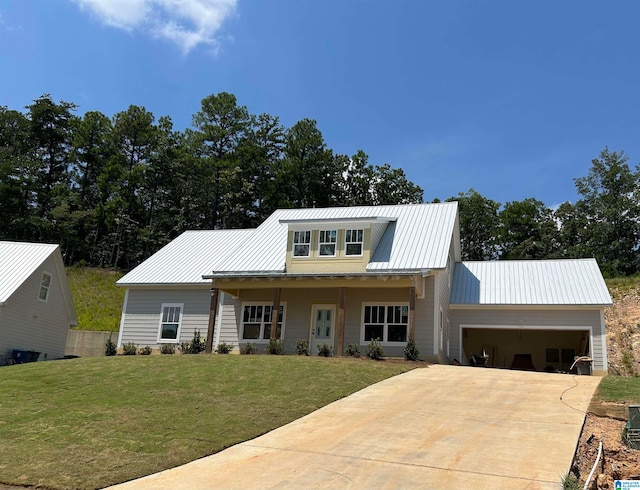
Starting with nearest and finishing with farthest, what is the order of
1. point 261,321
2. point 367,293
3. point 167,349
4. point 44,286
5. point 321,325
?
point 367,293
point 321,325
point 167,349
point 261,321
point 44,286

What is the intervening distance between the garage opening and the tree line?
75.7ft

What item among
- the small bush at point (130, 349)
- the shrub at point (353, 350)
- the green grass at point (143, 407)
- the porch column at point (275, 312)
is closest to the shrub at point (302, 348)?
the porch column at point (275, 312)

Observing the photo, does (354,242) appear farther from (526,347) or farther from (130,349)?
(526,347)

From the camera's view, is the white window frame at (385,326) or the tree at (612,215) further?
the tree at (612,215)

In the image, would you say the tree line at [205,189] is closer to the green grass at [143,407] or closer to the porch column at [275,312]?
the porch column at [275,312]

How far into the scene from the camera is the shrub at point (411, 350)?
63.7 feet

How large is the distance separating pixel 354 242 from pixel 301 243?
2.10 meters

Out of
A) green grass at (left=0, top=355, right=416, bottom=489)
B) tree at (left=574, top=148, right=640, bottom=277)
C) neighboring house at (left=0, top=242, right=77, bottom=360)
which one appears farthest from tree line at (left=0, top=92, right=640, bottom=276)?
green grass at (left=0, top=355, right=416, bottom=489)

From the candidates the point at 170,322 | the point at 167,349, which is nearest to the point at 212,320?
the point at 167,349

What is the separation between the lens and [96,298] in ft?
126

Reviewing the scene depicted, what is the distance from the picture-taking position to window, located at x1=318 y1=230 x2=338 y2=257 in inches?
882

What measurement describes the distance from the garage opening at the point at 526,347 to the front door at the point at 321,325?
7379mm

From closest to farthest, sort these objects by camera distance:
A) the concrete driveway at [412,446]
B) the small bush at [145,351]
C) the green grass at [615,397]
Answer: the concrete driveway at [412,446], the green grass at [615,397], the small bush at [145,351]

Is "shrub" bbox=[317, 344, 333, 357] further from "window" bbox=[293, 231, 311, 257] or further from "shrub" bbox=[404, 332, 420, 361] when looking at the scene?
"window" bbox=[293, 231, 311, 257]
